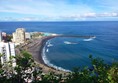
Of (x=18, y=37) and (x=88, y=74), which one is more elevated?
(x=88, y=74)

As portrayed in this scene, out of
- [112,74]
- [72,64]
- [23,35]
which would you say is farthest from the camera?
[23,35]

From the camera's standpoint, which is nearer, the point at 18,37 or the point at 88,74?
the point at 88,74

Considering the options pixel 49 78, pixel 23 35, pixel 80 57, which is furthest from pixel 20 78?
pixel 23 35

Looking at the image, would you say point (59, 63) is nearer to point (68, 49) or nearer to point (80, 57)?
point (80, 57)

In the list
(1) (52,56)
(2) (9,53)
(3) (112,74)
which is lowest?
(1) (52,56)

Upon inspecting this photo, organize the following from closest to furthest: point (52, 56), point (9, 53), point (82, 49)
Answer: point (9, 53), point (52, 56), point (82, 49)

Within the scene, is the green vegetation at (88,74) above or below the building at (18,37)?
above

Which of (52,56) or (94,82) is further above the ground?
(94,82)

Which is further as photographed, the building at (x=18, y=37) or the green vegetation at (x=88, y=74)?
the building at (x=18, y=37)

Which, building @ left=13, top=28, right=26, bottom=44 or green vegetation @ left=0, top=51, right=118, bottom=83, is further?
building @ left=13, top=28, right=26, bottom=44

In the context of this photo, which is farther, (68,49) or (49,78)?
(68,49)

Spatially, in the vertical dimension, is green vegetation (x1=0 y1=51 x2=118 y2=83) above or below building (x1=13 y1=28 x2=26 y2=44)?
above
